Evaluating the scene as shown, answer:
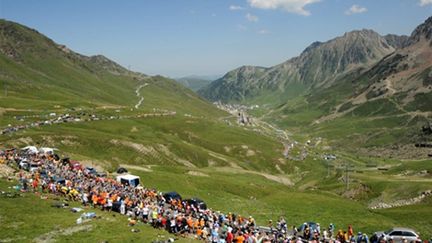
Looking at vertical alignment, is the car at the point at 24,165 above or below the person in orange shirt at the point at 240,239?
above

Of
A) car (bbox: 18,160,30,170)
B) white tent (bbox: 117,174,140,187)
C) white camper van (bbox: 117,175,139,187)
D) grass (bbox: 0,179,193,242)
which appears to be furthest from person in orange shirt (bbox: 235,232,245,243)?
car (bbox: 18,160,30,170)

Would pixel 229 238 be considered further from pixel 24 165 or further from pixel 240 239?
pixel 24 165

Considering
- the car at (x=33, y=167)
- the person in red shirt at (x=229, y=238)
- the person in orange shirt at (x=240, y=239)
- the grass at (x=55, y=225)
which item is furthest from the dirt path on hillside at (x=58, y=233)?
the car at (x=33, y=167)

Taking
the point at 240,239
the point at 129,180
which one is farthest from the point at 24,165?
the point at 240,239

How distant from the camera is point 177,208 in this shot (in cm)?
6725

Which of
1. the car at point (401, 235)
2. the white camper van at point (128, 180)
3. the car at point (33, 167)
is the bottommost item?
the white camper van at point (128, 180)

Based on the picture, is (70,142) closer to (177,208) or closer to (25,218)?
(177,208)

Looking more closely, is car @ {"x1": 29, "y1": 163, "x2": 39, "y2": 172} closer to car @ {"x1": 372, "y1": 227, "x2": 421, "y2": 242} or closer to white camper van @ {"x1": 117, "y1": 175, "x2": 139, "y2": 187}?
white camper van @ {"x1": 117, "y1": 175, "x2": 139, "y2": 187}

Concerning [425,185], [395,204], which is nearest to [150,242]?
[395,204]

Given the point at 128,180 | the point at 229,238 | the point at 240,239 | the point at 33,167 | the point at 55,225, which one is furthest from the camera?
the point at 128,180

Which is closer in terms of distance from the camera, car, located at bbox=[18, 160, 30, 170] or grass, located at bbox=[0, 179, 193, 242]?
grass, located at bbox=[0, 179, 193, 242]

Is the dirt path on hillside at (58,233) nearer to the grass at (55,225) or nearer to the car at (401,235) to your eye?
the grass at (55,225)

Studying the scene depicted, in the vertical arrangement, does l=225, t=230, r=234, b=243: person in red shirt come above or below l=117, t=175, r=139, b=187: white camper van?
above

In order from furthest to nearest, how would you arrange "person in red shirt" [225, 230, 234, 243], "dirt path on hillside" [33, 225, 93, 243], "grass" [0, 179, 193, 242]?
"person in red shirt" [225, 230, 234, 243] < "grass" [0, 179, 193, 242] < "dirt path on hillside" [33, 225, 93, 243]
